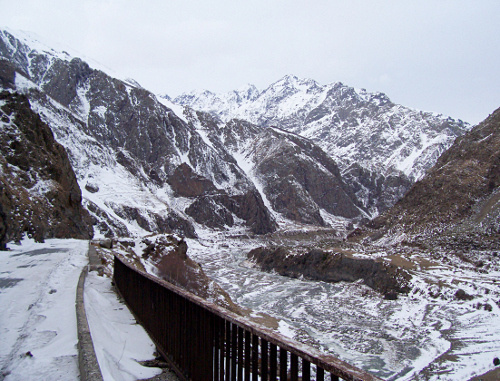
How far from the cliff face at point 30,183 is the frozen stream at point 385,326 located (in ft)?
68.9

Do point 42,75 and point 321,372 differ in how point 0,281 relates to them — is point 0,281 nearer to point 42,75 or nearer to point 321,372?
point 321,372

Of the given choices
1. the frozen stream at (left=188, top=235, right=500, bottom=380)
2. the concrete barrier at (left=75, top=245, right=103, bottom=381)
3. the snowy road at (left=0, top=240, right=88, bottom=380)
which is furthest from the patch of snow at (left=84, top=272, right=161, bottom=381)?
the frozen stream at (left=188, top=235, right=500, bottom=380)

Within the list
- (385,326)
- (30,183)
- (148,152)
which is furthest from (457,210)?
(148,152)

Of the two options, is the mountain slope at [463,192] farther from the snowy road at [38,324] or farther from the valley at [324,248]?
the snowy road at [38,324]

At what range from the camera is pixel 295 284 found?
193ft

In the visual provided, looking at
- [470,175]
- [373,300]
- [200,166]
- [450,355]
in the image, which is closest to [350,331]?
[450,355]

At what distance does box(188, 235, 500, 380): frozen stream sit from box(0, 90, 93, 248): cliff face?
2099 cm

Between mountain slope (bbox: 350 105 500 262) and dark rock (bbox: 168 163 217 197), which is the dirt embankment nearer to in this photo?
mountain slope (bbox: 350 105 500 262)

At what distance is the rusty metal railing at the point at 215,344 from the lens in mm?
3562

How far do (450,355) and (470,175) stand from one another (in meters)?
58.3

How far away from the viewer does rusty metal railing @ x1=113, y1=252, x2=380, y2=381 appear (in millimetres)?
3562

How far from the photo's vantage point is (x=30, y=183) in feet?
124

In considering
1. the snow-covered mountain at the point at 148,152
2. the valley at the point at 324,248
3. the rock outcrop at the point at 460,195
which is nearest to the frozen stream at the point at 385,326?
the valley at the point at 324,248

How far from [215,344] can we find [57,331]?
3.67 metres
